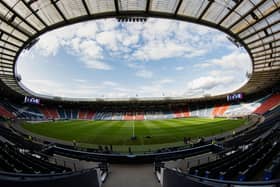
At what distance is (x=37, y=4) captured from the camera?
15883 mm

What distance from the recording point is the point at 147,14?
18.6 m

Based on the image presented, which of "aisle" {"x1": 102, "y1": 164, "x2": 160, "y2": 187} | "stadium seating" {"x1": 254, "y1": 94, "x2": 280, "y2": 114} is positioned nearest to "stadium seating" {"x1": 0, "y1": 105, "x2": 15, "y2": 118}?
"aisle" {"x1": 102, "y1": 164, "x2": 160, "y2": 187}

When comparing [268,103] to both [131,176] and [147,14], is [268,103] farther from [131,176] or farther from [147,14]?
[131,176]

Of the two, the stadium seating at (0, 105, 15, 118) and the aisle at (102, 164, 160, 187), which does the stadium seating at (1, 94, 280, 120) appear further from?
the aisle at (102, 164, 160, 187)

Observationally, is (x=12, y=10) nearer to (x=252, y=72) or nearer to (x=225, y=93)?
(x=252, y=72)

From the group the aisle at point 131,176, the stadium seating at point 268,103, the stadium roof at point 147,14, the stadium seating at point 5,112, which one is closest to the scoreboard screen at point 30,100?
the stadium seating at point 5,112

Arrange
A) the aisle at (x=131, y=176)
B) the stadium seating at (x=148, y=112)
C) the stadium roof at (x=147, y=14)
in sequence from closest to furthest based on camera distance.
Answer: the aisle at (x=131, y=176) → the stadium roof at (x=147, y=14) → the stadium seating at (x=148, y=112)

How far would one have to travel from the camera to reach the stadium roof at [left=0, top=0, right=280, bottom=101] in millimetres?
16203

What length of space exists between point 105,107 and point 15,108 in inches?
1193

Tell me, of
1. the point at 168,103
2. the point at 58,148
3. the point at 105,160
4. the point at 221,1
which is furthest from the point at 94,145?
the point at 168,103

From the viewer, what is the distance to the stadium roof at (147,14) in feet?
53.2

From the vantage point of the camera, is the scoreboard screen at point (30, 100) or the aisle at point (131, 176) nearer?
the aisle at point (131, 176)

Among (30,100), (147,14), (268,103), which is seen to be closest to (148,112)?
(268,103)

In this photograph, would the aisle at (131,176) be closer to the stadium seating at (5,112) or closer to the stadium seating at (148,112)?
the stadium seating at (5,112)
